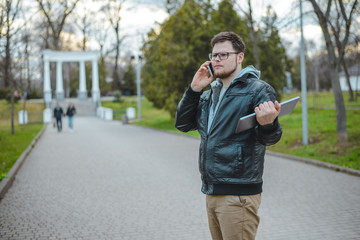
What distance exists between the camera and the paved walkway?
5.68 metres

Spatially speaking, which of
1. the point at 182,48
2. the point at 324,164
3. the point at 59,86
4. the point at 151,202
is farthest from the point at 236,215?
the point at 59,86

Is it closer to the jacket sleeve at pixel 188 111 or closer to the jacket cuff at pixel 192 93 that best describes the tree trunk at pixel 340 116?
the jacket sleeve at pixel 188 111

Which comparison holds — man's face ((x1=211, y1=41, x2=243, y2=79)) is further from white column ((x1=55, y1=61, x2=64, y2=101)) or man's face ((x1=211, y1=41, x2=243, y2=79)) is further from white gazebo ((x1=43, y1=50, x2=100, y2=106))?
white column ((x1=55, y1=61, x2=64, y2=101))

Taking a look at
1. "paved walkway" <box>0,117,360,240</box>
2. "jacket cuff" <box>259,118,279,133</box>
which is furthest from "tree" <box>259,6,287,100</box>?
"jacket cuff" <box>259,118,279,133</box>

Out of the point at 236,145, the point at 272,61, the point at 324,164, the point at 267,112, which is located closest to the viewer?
the point at 267,112

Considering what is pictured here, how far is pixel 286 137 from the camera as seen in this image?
1620 cm

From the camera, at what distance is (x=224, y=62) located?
9.13ft

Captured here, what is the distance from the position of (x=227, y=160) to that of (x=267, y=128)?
0.35 m

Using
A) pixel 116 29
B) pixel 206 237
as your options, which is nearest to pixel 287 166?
pixel 206 237

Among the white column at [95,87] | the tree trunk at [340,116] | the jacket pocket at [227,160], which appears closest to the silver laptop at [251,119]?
the jacket pocket at [227,160]

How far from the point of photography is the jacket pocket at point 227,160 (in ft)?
8.77

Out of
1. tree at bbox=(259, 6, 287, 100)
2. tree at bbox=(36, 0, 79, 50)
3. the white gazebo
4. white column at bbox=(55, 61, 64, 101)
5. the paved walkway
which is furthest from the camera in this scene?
white column at bbox=(55, 61, 64, 101)

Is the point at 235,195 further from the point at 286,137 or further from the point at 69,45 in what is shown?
the point at 69,45

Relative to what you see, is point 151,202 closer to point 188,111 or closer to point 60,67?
point 188,111
